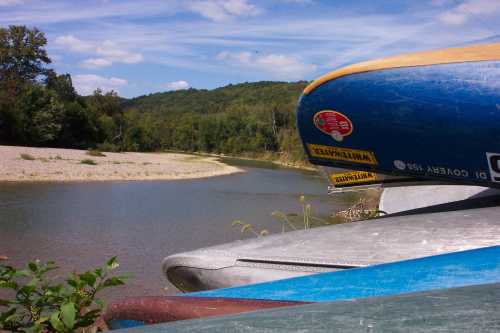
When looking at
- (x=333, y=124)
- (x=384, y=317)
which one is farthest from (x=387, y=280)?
(x=333, y=124)

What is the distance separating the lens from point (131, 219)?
8758 millimetres

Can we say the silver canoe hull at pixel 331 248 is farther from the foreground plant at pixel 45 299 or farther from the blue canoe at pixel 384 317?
the blue canoe at pixel 384 317

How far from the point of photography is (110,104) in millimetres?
49500

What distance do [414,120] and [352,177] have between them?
79cm

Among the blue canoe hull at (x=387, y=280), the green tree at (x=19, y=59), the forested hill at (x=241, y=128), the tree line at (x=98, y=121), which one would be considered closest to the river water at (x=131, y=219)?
the blue canoe hull at (x=387, y=280)

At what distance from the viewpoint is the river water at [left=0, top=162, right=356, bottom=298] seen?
5.73m

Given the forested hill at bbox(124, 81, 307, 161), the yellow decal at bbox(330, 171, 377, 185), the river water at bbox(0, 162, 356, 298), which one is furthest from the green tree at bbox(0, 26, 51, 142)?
the yellow decal at bbox(330, 171, 377, 185)

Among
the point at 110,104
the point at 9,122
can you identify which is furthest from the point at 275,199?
the point at 110,104

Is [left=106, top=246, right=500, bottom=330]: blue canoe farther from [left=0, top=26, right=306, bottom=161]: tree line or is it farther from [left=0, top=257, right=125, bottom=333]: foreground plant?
[left=0, top=26, right=306, bottom=161]: tree line

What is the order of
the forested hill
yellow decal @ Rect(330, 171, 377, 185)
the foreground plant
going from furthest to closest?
1. the forested hill
2. yellow decal @ Rect(330, 171, 377, 185)
3. the foreground plant

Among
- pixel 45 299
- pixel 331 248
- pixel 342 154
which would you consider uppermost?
pixel 342 154

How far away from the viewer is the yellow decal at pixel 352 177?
3299 millimetres

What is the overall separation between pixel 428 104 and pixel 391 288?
4.59ft

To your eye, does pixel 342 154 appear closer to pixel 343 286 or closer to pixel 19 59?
pixel 343 286
